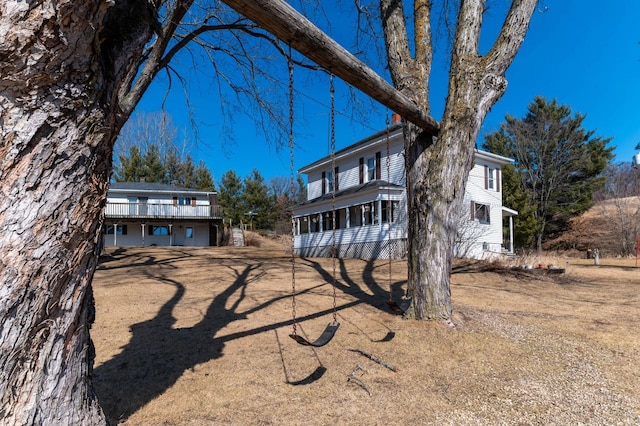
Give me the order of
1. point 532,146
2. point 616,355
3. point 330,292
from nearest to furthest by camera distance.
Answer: point 616,355
point 330,292
point 532,146

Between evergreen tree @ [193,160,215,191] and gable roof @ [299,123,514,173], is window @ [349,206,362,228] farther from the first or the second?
evergreen tree @ [193,160,215,191]

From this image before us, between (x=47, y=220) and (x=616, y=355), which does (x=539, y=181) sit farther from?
(x=47, y=220)

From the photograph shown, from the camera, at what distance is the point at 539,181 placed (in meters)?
30.2

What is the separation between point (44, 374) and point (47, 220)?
770 millimetres

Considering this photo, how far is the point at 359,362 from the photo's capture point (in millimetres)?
3914

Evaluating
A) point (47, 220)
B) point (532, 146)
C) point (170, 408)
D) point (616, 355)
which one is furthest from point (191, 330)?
point (532, 146)

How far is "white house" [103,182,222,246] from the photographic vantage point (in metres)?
27.3

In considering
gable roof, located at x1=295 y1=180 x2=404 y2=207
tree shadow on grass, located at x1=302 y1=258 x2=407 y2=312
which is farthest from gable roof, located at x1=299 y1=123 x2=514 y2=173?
tree shadow on grass, located at x1=302 y1=258 x2=407 y2=312

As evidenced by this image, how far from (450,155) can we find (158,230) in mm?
28119

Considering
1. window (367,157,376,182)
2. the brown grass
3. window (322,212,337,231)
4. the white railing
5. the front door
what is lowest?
the brown grass

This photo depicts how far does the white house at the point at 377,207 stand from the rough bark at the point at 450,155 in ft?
33.9

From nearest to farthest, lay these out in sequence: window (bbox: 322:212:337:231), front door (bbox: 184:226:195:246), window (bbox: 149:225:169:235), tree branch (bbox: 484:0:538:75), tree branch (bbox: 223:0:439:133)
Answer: tree branch (bbox: 223:0:439:133) < tree branch (bbox: 484:0:538:75) < window (bbox: 322:212:337:231) < window (bbox: 149:225:169:235) < front door (bbox: 184:226:195:246)

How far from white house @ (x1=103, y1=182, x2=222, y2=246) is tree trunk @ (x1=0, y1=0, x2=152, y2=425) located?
2686 centimetres

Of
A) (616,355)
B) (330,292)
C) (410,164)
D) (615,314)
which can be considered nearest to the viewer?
(616,355)
